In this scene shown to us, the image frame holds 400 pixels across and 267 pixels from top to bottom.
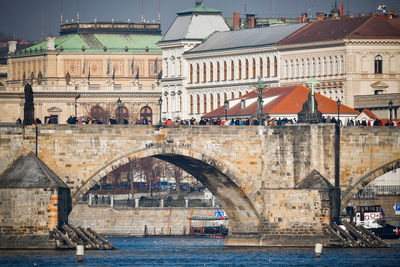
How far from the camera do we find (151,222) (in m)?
164

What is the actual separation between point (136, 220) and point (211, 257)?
3897 centimetres

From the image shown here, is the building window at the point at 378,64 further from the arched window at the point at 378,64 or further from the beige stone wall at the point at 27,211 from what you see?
the beige stone wall at the point at 27,211

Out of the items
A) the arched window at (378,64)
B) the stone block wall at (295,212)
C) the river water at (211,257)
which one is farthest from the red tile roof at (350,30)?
the stone block wall at (295,212)

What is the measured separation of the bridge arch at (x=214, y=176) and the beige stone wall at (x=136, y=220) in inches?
1141

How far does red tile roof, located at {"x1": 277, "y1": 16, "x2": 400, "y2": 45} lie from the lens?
7023 inches

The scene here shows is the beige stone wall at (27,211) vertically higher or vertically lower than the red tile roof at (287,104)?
lower

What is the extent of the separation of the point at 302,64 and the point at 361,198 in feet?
94.2

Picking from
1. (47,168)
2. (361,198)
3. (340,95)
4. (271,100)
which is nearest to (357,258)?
(47,168)

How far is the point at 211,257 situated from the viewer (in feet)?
411

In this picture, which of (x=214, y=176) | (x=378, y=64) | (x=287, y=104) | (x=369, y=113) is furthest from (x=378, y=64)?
(x=214, y=176)

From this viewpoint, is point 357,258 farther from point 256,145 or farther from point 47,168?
point 47,168

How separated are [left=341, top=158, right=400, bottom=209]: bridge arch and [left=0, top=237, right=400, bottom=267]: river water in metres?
4.21

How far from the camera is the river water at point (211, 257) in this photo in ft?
382

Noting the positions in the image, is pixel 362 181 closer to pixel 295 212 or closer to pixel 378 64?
pixel 295 212
